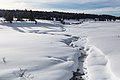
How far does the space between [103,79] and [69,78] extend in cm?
109

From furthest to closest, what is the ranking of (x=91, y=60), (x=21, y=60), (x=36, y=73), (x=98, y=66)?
1. (x=91, y=60)
2. (x=98, y=66)
3. (x=21, y=60)
4. (x=36, y=73)

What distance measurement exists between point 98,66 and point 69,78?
2.00 meters

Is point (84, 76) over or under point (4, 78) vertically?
under

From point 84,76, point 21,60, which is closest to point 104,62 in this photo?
point 84,76

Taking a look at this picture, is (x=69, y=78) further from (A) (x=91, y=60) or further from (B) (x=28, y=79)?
(A) (x=91, y=60)

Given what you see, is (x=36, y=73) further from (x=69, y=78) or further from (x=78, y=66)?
(x=78, y=66)

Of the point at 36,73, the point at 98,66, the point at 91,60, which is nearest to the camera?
the point at 36,73

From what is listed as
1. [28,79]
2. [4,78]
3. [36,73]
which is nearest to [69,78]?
[36,73]

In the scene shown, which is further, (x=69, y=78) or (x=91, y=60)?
(x=91, y=60)

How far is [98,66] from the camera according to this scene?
10398 mm

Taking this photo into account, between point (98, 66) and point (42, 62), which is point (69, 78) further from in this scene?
point (98, 66)

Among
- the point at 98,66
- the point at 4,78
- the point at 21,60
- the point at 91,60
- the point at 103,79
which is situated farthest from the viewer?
the point at 91,60

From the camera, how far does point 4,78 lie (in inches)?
275

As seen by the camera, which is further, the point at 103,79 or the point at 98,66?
the point at 98,66
